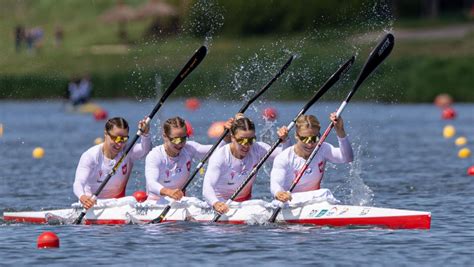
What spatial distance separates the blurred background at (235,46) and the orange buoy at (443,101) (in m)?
0.37

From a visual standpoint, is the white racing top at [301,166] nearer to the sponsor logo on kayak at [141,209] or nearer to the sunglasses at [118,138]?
the sponsor logo on kayak at [141,209]

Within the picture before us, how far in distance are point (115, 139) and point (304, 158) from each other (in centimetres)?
295

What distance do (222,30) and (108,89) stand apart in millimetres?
8654

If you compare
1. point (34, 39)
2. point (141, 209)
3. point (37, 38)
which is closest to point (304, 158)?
point (141, 209)

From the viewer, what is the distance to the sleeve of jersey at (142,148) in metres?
20.4

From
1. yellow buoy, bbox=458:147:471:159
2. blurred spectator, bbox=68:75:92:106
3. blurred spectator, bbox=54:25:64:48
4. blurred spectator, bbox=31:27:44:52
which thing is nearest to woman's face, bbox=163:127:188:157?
yellow buoy, bbox=458:147:471:159

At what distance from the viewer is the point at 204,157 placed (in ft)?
67.8

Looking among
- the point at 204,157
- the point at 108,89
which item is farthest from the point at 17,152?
the point at 108,89

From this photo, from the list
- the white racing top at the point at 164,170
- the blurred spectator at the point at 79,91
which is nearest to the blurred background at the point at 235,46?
the blurred spectator at the point at 79,91

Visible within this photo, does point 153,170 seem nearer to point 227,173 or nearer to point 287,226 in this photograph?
point 227,173

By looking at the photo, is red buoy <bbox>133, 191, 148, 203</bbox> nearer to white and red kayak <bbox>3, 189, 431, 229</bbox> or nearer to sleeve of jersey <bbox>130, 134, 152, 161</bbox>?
sleeve of jersey <bbox>130, 134, 152, 161</bbox>

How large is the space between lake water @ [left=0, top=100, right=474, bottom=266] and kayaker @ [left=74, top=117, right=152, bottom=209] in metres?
0.80

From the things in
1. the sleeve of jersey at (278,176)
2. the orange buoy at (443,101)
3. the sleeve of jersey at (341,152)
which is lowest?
the sleeve of jersey at (278,176)

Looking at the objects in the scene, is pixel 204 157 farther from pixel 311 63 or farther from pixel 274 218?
pixel 311 63
